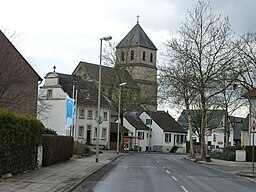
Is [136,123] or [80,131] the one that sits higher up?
[136,123]

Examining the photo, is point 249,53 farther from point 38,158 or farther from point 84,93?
point 84,93

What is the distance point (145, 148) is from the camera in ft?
320

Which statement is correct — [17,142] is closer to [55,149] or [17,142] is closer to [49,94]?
[55,149]

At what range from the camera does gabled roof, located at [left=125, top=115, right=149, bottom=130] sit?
96.9 m

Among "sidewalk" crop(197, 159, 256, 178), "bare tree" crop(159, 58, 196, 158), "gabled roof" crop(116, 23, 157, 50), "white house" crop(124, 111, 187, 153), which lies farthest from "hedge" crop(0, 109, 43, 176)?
"gabled roof" crop(116, 23, 157, 50)

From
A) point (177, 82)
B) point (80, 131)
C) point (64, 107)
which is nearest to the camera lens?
point (177, 82)

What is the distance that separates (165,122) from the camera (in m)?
104

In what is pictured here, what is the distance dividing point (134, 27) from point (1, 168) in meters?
117

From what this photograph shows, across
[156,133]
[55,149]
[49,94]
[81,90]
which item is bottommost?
[55,149]

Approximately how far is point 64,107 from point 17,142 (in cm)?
5730

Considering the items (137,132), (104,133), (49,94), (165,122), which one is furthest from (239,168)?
(165,122)

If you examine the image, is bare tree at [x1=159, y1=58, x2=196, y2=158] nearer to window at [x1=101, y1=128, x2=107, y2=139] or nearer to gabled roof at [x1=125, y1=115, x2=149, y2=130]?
window at [x1=101, y1=128, x2=107, y2=139]

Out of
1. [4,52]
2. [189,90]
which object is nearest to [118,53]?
[189,90]

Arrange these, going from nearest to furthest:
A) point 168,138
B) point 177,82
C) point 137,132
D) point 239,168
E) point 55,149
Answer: point 55,149 → point 239,168 → point 177,82 → point 137,132 → point 168,138
